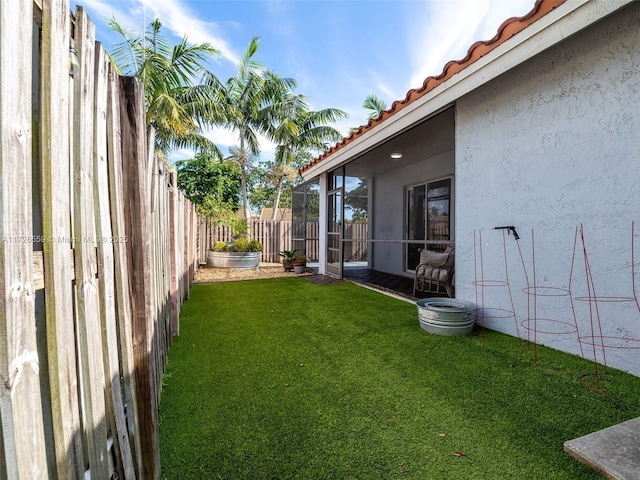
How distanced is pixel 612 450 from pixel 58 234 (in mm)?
2480

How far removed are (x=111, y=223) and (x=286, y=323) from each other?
2.89m

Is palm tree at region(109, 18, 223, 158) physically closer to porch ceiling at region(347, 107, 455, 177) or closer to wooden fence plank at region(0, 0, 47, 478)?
porch ceiling at region(347, 107, 455, 177)

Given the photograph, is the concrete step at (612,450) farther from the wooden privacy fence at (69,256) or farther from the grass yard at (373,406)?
the wooden privacy fence at (69,256)

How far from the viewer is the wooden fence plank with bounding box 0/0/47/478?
62cm

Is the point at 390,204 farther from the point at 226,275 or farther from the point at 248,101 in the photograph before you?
the point at 248,101

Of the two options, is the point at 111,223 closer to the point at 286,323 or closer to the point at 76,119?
the point at 76,119

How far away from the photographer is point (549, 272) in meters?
2.97

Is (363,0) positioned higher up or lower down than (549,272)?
higher up

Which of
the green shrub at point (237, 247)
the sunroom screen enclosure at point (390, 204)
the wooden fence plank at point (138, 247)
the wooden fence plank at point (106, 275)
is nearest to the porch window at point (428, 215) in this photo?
the sunroom screen enclosure at point (390, 204)

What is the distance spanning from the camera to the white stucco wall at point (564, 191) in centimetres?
243

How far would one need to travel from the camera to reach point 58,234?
0.82m

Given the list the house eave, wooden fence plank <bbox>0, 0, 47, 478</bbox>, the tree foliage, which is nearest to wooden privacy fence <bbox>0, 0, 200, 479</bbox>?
wooden fence plank <bbox>0, 0, 47, 478</bbox>

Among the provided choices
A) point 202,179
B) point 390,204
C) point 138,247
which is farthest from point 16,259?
point 202,179

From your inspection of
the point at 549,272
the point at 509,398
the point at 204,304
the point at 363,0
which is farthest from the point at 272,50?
the point at 509,398
